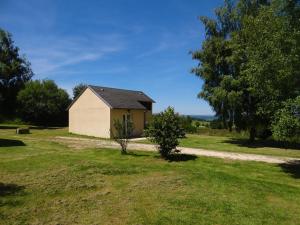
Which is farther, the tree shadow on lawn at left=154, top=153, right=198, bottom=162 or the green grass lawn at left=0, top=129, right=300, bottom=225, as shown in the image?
the tree shadow on lawn at left=154, top=153, right=198, bottom=162

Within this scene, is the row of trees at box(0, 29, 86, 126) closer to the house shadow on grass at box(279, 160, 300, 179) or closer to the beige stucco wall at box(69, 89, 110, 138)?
the beige stucco wall at box(69, 89, 110, 138)

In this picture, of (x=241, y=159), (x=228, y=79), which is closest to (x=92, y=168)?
(x=241, y=159)

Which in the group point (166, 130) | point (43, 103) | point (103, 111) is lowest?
point (166, 130)

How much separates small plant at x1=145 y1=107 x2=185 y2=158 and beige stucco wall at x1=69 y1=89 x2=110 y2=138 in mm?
12552

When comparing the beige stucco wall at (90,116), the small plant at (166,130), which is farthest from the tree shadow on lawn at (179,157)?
the beige stucco wall at (90,116)

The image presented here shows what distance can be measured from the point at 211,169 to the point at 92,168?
576cm

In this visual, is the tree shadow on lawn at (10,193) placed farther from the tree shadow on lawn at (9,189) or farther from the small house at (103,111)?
the small house at (103,111)

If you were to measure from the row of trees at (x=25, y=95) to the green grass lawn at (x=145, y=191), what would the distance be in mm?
30457

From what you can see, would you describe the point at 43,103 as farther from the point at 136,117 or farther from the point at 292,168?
the point at 292,168

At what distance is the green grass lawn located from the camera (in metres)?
7.62

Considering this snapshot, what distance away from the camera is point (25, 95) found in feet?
144

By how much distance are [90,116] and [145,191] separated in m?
22.0

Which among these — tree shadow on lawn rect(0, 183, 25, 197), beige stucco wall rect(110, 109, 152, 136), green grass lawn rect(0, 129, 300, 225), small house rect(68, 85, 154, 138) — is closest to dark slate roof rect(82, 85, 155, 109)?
small house rect(68, 85, 154, 138)

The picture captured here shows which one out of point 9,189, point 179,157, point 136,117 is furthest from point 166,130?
point 136,117
